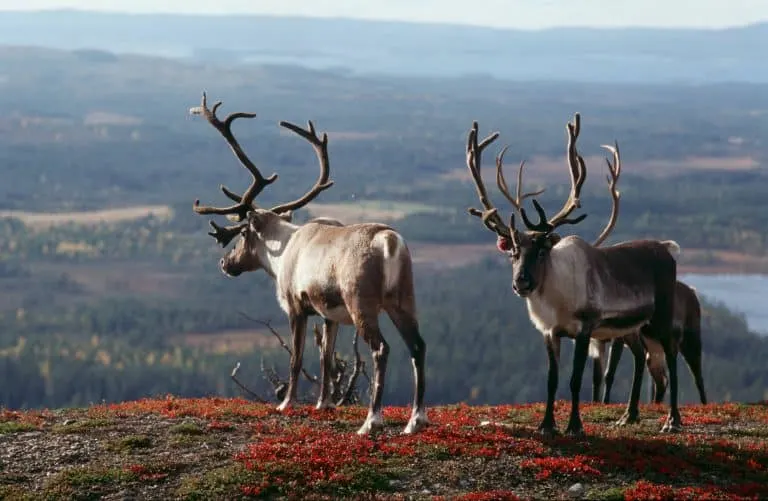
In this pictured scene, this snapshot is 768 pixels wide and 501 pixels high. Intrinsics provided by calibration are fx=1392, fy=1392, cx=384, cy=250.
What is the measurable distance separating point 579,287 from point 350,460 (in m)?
4.03

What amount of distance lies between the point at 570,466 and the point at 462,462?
1.27 metres

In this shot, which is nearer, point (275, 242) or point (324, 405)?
point (324, 405)

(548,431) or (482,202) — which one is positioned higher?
(482,202)

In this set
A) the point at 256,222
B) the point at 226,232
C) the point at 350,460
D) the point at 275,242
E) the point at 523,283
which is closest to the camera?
the point at 350,460

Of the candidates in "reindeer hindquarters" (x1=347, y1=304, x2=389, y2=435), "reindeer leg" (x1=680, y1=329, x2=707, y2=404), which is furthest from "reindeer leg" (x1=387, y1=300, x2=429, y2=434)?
"reindeer leg" (x1=680, y1=329, x2=707, y2=404)

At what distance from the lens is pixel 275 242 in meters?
21.7

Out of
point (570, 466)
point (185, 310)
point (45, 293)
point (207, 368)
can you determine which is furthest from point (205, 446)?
point (45, 293)

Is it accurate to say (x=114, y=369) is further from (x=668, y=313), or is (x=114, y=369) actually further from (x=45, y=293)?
(x=668, y=313)

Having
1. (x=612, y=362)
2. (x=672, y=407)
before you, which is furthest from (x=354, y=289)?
(x=612, y=362)

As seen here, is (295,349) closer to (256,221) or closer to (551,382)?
(256,221)

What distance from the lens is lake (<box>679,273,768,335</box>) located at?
107938 millimetres

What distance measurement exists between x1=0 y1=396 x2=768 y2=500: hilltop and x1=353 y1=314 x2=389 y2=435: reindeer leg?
251 mm

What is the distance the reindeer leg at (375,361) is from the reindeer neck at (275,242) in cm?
357

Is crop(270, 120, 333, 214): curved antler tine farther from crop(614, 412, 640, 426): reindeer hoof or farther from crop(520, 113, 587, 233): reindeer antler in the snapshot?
crop(614, 412, 640, 426): reindeer hoof
